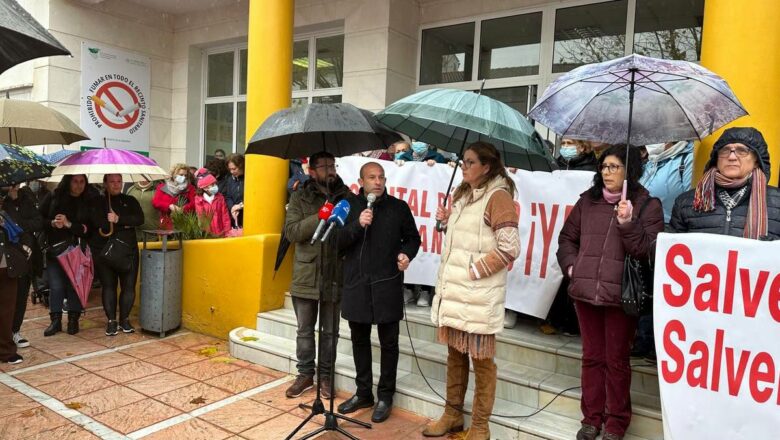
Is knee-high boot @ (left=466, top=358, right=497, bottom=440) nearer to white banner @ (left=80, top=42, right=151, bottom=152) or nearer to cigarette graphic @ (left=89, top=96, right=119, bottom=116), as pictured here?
white banner @ (left=80, top=42, right=151, bottom=152)

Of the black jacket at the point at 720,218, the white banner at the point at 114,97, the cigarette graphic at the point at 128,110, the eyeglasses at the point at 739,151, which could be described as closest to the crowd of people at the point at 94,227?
the white banner at the point at 114,97

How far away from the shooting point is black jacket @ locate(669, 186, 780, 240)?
2.89m

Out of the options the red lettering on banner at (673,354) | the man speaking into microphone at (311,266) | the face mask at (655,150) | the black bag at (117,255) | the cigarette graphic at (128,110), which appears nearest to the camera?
the red lettering on banner at (673,354)

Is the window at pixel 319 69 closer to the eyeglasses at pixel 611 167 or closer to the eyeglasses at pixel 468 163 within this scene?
the eyeglasses at pixel 468 163

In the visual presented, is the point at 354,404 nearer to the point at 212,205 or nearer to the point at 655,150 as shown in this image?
the point at 655,150

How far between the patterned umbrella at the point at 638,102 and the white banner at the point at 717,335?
0.71 meters

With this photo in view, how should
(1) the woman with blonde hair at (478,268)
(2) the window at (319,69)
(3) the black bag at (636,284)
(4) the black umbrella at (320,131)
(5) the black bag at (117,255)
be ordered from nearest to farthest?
(3) the black bag at (636,284), (1) the woman with blonde hair at (478,268), (4) the black umbrella at (320,131), (5) the black bag at (117,255), (2) the window at (319,69)

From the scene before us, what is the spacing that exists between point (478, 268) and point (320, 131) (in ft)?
4.55

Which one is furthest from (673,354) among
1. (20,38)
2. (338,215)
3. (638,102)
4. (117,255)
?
(117,255)

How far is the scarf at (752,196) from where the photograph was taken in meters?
2.88

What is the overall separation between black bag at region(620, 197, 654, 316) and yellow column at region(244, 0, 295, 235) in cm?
390

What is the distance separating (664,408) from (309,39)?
850 cm

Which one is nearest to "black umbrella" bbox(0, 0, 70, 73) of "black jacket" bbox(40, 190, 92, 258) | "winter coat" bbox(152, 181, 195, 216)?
"black jacket" bbox(40, 190, 92, 258)

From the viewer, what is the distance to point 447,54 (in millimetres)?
8469
